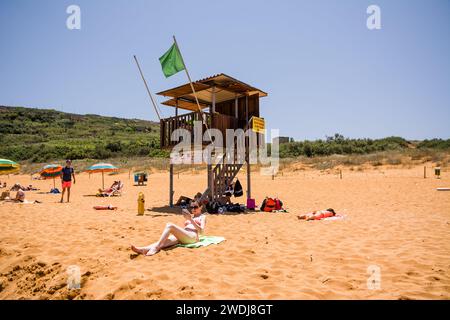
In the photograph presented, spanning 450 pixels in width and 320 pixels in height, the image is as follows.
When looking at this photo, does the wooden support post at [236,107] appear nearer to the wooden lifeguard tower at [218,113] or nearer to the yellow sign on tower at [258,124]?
the wooden lifeguard tower at [218,113]

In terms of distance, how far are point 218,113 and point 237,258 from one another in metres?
8.99

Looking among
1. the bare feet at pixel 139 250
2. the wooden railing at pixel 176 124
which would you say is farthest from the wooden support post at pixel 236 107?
the bare feet at pixel 139 250

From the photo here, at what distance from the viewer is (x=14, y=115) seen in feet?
303

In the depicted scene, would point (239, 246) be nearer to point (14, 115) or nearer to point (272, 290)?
point (272, 290)

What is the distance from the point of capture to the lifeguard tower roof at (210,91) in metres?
12.2

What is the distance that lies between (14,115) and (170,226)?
109933 mm

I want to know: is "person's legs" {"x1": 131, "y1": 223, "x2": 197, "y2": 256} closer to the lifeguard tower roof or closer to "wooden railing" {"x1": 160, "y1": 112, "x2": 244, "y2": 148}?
"wooden railing" {"x1": 160, "y1": 112, "x2": 244, "y2": 148}

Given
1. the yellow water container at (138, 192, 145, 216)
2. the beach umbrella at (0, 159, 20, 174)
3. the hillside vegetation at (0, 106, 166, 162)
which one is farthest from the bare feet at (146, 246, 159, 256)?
the hillside vegetation at (0, 106, 166, 162)

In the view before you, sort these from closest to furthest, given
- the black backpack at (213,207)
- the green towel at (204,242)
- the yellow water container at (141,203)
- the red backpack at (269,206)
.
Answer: the green towel at (204,242), the yellow water container at (141,203), the black backpack at (213,207), the red backpack at (269,206)

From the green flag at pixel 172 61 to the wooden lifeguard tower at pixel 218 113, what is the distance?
1436 millimetres

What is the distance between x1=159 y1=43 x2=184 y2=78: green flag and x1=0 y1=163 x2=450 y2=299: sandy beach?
540 cm

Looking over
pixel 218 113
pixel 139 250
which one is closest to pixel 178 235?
pixel 139 250

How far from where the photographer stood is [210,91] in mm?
13438
